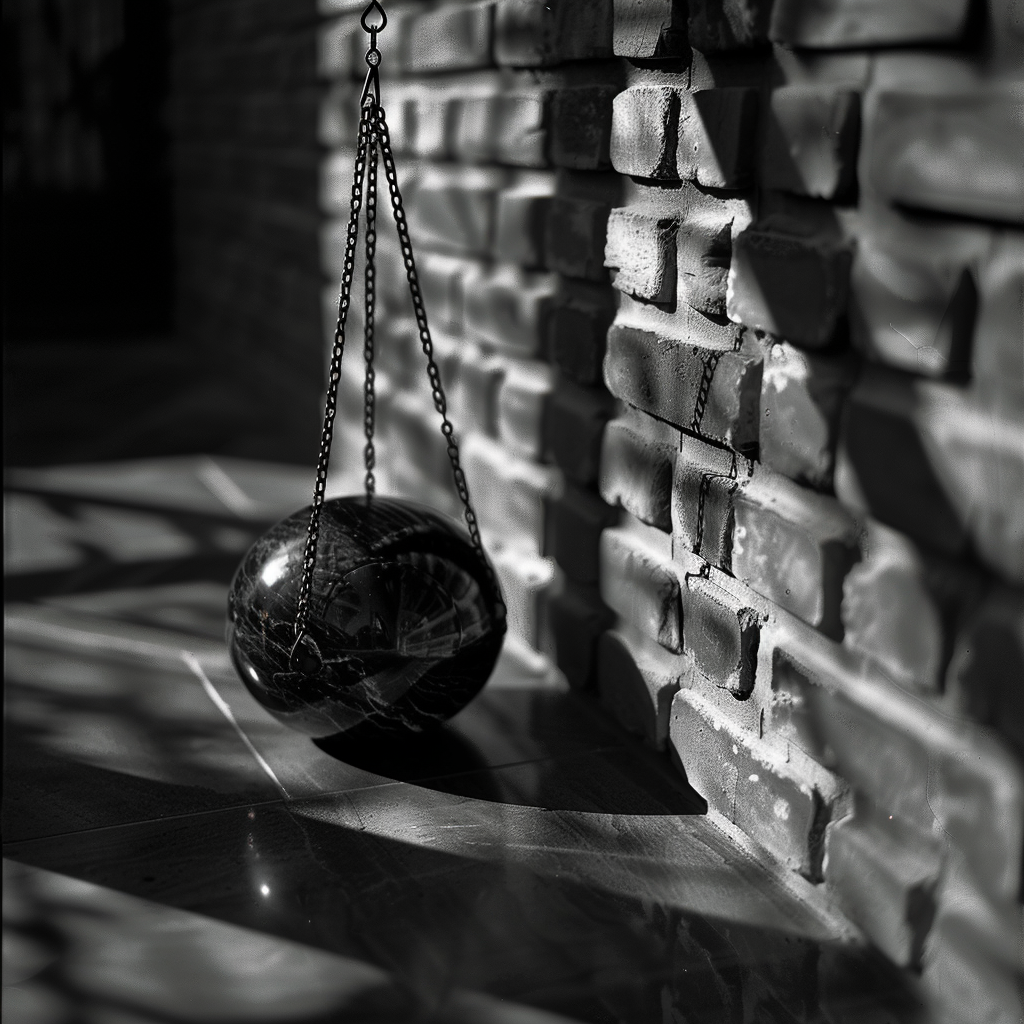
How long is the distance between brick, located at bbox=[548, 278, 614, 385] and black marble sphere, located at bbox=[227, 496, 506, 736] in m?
0.40

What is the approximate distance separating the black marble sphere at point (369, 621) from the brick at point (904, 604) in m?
0.66

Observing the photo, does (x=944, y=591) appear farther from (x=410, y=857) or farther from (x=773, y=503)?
(x=410, y=857)

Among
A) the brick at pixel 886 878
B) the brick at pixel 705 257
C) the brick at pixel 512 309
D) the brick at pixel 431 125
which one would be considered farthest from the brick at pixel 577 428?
the brick at pixel 886 878

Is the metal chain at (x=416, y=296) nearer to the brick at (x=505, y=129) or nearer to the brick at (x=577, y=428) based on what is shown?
the brick at (x=577, y=428)

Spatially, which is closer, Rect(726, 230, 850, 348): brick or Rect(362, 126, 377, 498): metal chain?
Rect(726, 230, 850, 348): brick

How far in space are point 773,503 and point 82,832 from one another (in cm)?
109

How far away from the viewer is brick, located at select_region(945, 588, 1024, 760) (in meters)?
1.29

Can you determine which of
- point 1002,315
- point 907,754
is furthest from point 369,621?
point 1002,315

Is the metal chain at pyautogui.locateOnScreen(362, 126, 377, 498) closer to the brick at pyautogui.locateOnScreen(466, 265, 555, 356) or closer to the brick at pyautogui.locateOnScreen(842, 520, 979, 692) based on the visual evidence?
the brick at pyautogui.locateOnScreen(466, 265, 555, 356)

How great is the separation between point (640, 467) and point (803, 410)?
487mm

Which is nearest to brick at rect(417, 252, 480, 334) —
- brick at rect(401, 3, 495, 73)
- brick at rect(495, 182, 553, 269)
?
brick at rect(495, 182, 553, 269)

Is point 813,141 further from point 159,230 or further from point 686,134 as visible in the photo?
point 159,230

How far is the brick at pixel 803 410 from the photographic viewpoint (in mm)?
1561

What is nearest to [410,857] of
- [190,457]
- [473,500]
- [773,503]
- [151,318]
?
[773,503]
